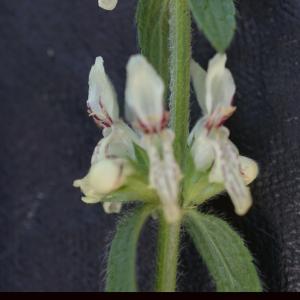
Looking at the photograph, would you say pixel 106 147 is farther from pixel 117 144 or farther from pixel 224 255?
pixel 224 255

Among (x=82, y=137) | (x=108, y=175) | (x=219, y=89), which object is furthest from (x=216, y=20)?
(x=82, y=137)

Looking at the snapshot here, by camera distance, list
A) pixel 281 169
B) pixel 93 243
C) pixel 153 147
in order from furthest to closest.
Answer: pixel 93 243 → pixel 281 169 → pixel 153 147

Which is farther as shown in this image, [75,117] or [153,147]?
[75,117]

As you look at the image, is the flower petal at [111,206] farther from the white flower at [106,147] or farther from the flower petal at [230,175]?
the flower petal at [230,175]

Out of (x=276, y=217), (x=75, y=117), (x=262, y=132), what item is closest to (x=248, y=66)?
(x=262, y=132)

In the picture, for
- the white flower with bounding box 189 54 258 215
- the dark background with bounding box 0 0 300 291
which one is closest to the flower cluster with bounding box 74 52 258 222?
the white flower with bounding box 189 54 258 215

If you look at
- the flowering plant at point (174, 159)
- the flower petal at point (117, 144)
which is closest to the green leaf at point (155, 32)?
the flowering plant at point (174, 159)

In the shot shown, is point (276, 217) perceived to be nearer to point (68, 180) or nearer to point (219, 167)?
point (219, 167)

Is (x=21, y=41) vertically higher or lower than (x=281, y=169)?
higher

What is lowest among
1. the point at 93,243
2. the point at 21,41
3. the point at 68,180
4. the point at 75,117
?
the point at 93,243
